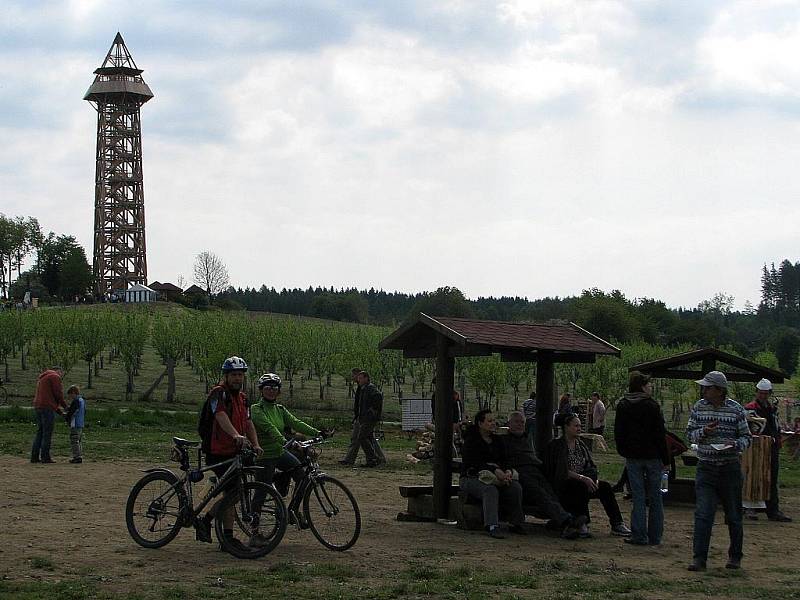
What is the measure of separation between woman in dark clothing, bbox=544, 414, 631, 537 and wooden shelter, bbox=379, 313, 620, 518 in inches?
39.4

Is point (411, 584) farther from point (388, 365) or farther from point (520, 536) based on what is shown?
point (388, 365)

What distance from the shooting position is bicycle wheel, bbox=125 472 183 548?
9797 millimetres

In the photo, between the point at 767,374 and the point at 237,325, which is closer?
the point at 767,374

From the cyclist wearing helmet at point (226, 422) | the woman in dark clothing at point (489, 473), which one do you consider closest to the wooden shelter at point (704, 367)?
the woman in dark clothing at point (489, 473)

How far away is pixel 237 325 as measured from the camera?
5597 cm

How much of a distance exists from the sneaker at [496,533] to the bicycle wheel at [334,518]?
1.73m

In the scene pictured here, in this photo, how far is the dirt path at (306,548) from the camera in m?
8.86

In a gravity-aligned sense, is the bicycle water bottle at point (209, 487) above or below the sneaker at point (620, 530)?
above

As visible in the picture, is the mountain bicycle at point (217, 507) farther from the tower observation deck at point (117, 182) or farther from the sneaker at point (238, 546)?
the tower observation deck at point (117, 182)

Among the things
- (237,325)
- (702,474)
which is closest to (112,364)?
(237,325)

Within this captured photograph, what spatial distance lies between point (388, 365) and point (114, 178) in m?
77.7

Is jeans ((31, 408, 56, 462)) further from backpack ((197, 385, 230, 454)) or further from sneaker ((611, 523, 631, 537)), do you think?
sneaker ((611, 523, 631, 537))

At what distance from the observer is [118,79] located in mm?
121250

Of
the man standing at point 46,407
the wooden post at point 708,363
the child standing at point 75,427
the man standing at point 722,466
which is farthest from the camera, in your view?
the child standing at point 75,427
